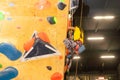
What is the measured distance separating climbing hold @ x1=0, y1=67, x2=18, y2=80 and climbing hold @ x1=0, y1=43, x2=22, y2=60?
127 mm

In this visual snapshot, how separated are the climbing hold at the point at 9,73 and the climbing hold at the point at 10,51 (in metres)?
0.13

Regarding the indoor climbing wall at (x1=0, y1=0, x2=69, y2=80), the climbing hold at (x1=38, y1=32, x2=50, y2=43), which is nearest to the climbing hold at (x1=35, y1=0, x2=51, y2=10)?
the indoor climbing wall at (x1=0, y1=0, x2=69, y2=80)

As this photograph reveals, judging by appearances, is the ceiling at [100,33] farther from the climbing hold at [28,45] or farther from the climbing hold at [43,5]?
the climbing hold at [28,45]

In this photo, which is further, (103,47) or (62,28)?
(103,47)

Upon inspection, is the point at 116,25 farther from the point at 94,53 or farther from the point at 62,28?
the point at 62,28

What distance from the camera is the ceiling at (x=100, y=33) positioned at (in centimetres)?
900

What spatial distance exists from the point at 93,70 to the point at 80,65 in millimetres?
1276

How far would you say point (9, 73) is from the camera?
2.80 meters

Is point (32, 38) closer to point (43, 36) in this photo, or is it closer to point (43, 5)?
point (43, 36)

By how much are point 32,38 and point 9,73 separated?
48 cm

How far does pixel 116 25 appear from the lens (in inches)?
416

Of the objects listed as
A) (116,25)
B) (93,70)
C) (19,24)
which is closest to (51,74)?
(19,24)

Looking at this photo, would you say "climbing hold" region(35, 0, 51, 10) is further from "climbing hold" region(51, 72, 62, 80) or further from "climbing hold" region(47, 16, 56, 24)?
"climbing hold" region(51, 72, 62, 80)

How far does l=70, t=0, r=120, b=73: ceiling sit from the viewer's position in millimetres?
8996
